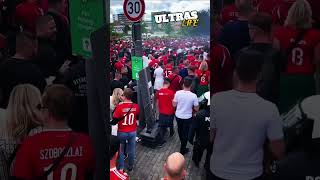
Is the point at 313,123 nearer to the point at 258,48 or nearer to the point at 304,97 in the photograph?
the point at 304,97

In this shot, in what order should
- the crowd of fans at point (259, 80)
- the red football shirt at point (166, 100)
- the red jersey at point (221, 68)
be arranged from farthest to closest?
the red football shirt at point (166, 100) < the red jersey at point (221, 68) < the crowd of fans at point (259, 80)

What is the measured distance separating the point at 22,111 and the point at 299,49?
2.14 metres

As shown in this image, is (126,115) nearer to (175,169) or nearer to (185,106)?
(185,106)

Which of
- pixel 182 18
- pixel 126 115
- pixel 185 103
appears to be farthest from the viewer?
pixel 182 18

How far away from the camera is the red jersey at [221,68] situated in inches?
127

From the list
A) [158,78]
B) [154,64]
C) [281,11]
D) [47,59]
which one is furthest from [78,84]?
[154,64]

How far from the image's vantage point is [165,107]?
785cm

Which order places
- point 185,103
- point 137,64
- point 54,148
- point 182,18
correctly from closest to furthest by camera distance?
point 54,148, point 185,103, point 137,64, point 182,18

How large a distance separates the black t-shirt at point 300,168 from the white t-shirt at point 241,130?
0.37 meters

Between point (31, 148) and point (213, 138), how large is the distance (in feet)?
4.04

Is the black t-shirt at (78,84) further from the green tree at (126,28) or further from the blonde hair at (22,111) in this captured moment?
the green tree at (126,28)

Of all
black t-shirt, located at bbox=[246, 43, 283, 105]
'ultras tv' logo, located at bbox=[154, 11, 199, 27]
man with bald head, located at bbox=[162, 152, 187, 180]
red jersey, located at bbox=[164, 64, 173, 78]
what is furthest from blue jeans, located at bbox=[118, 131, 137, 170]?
black t-shirt, located at bbox=[246, 43, 283, 105]

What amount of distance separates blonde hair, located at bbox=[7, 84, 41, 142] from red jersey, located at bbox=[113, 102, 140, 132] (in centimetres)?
316

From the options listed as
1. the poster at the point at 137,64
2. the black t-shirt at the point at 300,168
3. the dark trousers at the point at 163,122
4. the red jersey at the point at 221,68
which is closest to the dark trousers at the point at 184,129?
the dark trousers at the point at 163,122
